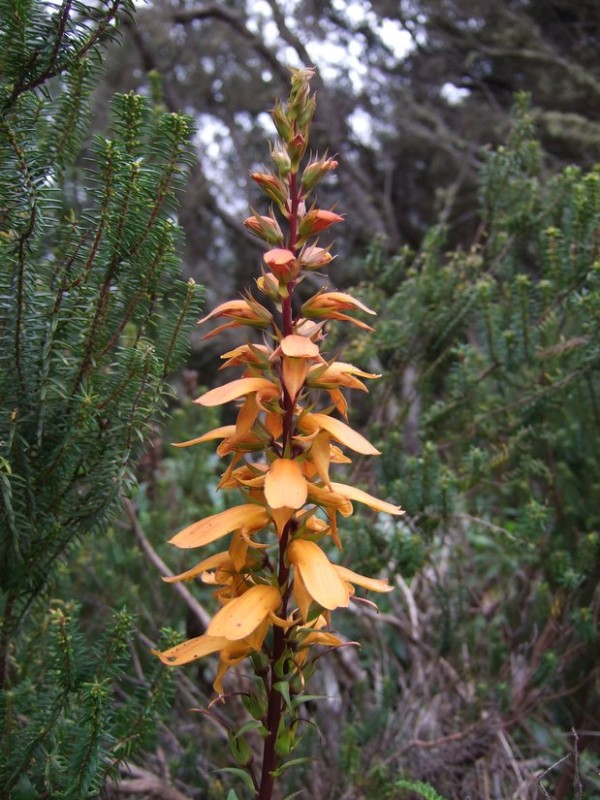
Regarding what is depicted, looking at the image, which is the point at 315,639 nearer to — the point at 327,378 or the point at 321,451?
the point at 321,451

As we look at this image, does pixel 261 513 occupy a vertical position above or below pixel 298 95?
below

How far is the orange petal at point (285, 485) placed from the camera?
0.96 meters

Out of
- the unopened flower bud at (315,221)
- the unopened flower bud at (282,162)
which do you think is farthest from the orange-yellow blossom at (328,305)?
the unopened flower bud at (282,162)

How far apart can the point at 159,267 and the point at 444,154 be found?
756 centimetres

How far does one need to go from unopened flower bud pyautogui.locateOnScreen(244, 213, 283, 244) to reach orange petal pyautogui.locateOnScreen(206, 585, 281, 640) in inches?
21.7

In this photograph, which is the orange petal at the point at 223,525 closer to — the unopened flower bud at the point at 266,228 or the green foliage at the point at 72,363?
the green foliage at the point at 72,363

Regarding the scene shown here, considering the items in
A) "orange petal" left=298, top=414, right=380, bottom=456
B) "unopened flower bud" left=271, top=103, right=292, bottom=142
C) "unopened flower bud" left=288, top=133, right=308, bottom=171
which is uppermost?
"unopened flower bud" left=271, top=103, right=292, bottom=142

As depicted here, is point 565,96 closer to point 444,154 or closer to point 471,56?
point 471,56

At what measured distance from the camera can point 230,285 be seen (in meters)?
9.19

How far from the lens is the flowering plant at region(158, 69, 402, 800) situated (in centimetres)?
104

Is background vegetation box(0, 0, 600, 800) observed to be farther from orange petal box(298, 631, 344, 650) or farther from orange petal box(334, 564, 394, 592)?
orange petal box(334, 564, 394, 592)

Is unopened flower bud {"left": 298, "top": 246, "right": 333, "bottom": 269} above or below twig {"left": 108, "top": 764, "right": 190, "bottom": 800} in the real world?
above

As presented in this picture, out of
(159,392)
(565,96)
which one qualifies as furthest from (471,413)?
(565,96)

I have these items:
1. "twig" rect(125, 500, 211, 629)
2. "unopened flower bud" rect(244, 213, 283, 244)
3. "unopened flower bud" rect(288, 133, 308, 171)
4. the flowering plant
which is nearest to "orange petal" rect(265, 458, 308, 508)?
the flowering plant
